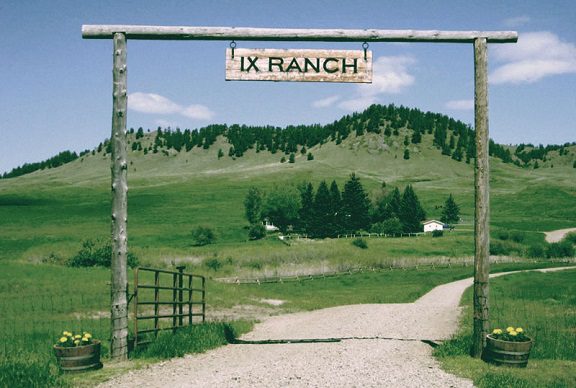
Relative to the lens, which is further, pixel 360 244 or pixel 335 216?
pixel 335 216

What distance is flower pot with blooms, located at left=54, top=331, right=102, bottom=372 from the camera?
30.7 feet

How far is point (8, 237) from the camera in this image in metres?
105

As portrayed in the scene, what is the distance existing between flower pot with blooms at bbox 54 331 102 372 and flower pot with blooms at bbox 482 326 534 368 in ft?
24.5

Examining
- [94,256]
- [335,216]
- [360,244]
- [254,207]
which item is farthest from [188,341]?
[254,207]

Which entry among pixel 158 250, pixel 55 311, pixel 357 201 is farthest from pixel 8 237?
pixel 55 311

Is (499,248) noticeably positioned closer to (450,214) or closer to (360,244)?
(360,244)

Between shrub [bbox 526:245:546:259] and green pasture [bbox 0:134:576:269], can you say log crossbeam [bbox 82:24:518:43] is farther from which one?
shrub [bbox 526:245:546:259]

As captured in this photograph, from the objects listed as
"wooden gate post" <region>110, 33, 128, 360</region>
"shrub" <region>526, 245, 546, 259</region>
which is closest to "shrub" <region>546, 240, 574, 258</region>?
"shrub" <region>526, 245, 546, 259</region>

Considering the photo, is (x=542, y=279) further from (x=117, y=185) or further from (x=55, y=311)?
(x=117, y=185)

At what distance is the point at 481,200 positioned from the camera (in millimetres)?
10898

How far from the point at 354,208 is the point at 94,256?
238 ft

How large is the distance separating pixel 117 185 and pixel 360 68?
18.5 feet

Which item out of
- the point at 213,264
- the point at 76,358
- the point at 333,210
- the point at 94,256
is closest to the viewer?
the point at 76,358

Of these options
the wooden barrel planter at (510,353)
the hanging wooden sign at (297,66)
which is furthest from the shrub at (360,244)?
the wooden barrel planter at (510,353)
